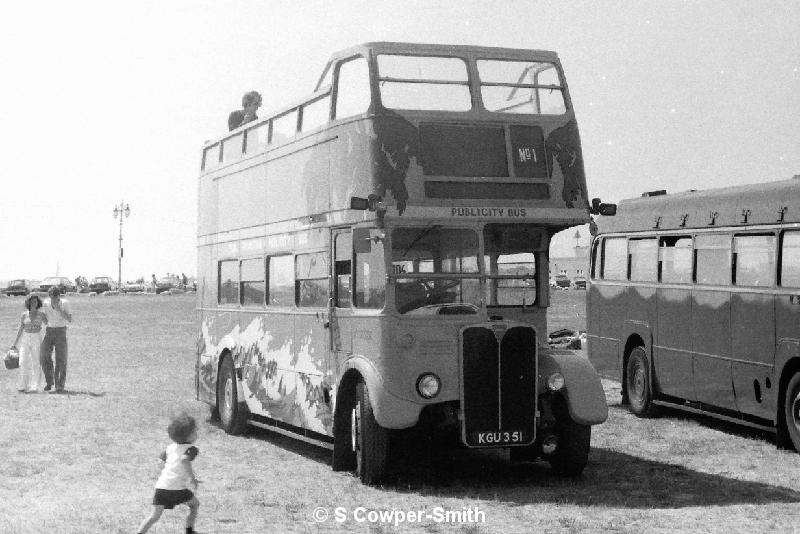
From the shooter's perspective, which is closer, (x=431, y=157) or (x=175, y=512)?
(x=175, y=512)

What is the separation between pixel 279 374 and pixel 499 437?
13.2 feet

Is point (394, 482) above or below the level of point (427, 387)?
below

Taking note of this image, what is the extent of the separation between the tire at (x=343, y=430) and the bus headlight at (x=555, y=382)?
1902 millimetres

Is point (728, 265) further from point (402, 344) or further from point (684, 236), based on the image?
point (402, 344)

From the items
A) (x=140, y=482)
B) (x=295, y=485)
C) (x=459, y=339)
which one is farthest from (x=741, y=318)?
(x=140, y=482)

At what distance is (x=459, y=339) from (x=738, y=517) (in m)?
2.86

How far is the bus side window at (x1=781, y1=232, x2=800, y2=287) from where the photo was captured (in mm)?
14461

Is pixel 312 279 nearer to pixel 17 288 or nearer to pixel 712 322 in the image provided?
pixel 712 322

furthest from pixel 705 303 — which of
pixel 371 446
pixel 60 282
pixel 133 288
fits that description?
pixel 133 288

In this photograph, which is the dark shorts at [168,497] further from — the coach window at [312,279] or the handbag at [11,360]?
the handbag at [11,360]

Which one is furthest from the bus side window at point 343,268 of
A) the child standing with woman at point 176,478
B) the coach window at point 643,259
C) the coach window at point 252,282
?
the coach window at point 643,259

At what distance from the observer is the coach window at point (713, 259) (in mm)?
16469

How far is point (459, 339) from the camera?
1188cm

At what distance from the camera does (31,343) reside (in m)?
23.3
